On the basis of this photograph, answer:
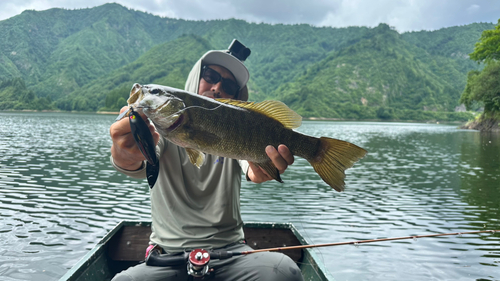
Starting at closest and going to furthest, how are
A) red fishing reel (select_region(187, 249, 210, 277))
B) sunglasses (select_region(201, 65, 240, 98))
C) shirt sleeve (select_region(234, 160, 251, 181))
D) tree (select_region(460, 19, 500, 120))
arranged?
red fishing reel (select_region(187, 249, 210, 277))
shirt sleeve (select_region(234, 160, 251, 181))
sunglasses (select_region(201, 65, 240, 98))
tree (select_region(460, 19, 500, 120))

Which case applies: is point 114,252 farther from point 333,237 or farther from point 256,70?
point 256,70

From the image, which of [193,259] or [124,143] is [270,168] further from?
[193,259]

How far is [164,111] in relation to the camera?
2182 mm

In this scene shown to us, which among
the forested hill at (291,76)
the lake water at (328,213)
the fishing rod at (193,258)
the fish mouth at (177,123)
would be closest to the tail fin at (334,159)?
the fish mouth at (177,123)

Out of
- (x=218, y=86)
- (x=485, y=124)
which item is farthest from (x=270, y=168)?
(x=485, y=124)

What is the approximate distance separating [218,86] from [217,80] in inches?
3.6

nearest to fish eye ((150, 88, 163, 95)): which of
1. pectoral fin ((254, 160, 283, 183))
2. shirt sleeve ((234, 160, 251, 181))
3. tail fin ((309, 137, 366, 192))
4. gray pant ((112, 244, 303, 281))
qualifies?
pectoral fin ((254, 160, 283, 183))

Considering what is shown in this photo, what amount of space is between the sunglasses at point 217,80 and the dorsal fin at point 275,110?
6.31ft

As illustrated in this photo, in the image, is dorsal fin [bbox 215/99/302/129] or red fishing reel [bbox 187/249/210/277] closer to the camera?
dorsal fin [bbox 215/99/302/129]

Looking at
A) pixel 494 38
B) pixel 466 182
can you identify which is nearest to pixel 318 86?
pixel 494 38

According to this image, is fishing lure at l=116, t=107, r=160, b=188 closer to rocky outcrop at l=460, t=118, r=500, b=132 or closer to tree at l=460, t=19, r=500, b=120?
tree at l=460, t=19, r=500, b=120

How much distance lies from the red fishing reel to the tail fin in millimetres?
1380

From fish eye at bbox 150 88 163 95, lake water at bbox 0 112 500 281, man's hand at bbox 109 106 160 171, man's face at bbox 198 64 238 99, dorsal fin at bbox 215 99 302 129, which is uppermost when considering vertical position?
man's face at bbox 198 64 238 99

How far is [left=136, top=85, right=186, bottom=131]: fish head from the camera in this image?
7.13ft
